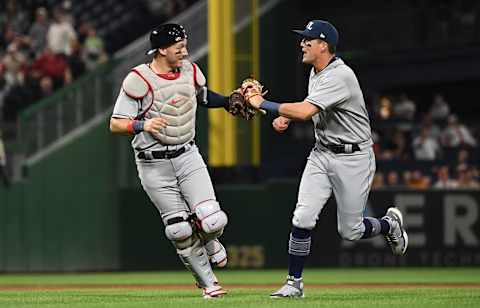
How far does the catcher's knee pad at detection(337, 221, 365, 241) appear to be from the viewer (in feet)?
35.8

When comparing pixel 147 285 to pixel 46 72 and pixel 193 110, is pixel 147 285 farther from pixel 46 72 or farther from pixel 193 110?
pixel 46 72

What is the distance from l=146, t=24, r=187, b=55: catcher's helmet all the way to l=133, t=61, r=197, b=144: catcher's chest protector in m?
0.22

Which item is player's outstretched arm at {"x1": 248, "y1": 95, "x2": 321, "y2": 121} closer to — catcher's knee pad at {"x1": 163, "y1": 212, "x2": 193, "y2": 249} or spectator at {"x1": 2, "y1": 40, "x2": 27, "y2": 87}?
catcher's knee pad at {"x1": 163, "y1": 212, "x2": 193, "y2": 249}

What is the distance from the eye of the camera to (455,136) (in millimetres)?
21766

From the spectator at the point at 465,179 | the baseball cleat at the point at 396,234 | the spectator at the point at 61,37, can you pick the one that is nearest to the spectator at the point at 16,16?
the spectator at the point at 61,37

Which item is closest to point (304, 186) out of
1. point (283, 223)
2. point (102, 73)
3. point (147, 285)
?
point (147, 285)

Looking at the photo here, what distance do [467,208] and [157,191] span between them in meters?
10.1

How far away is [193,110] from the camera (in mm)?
10750

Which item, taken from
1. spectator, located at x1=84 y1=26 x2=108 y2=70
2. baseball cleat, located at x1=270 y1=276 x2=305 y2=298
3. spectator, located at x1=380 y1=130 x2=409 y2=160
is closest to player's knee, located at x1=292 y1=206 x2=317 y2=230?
baseball cleat, located at x1=270 y1=276 x2=305 y2=298

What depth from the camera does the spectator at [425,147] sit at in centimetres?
2108

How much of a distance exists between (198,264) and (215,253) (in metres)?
0.26

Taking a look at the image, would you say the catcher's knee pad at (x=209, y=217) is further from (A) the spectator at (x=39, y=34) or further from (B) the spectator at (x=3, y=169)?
(A) the spectator at (x=39, y=34)

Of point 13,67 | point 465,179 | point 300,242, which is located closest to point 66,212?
point 13,67

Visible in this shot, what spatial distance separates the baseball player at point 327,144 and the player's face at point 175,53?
66 centimetres
